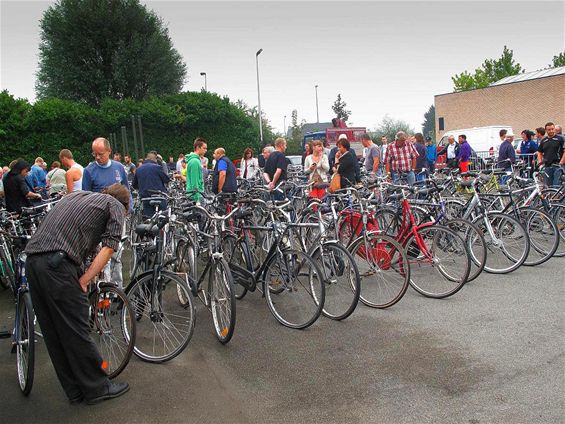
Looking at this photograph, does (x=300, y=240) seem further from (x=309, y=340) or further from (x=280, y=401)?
(x=280, y=401)

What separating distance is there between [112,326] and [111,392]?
0.59m

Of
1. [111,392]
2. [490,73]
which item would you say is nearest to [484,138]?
[111,392]

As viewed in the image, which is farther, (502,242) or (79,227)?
(502,242)

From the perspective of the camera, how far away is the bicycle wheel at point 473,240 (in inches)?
239

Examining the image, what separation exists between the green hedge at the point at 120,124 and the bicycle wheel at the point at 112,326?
70.6 ft

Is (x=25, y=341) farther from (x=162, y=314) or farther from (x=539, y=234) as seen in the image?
(x=539, y=234)

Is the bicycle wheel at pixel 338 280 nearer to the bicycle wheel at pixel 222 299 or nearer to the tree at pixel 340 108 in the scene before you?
the bicycle wheel at pixel 222 299

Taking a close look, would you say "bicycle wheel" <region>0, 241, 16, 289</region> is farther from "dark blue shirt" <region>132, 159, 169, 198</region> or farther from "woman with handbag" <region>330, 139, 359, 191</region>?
"woman with handbag" <region>330, 139, 359, 191</region>

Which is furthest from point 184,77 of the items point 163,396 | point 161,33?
point 163,396

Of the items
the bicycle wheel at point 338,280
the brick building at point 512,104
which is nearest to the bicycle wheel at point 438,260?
the bicycle wheel at point 338,280

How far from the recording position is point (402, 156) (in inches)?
408

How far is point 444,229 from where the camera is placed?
576 centimetres

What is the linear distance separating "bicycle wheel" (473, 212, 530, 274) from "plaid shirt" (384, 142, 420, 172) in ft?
12.5

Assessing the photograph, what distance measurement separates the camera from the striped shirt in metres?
3.52
